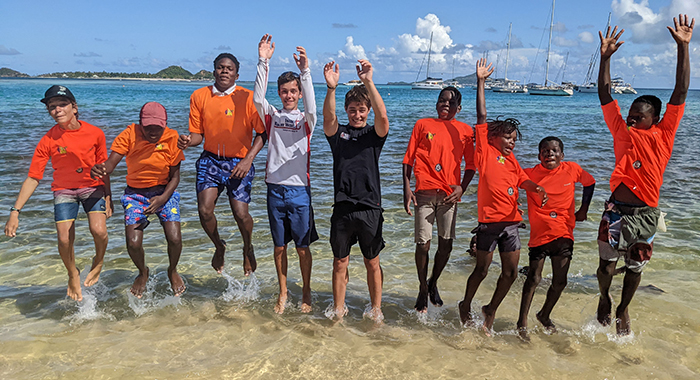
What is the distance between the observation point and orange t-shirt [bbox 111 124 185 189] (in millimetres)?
5125

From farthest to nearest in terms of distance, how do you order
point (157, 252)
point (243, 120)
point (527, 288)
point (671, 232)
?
point (671, 232) < point (157, 252) < point (243, 120) < point (527, 288)

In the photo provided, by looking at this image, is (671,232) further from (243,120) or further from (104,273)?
(104,273)

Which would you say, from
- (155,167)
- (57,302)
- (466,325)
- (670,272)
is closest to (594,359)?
(466,325)

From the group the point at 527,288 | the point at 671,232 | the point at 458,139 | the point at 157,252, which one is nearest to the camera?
the point at 527,288

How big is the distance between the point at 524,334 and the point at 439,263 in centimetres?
111

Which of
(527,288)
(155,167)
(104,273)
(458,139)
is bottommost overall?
(104,273)

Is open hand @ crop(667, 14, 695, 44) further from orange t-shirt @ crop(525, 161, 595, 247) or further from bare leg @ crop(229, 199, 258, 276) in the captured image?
bare leg @ crop(229, 199, 258, 276)

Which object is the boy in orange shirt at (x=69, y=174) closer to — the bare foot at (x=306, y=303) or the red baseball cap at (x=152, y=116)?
the red baseball cap at (x=152, y=116)

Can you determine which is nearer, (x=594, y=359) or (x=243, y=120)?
(x=594, y=359)

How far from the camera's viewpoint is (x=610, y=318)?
4.87m

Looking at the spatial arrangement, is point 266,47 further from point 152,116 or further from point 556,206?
point 556,206

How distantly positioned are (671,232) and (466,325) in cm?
538

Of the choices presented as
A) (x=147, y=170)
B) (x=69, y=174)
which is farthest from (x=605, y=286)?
(x=69, y=174)

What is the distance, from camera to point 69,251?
5242mm
